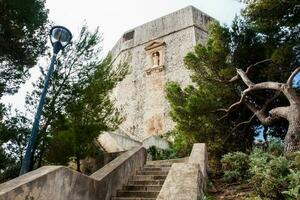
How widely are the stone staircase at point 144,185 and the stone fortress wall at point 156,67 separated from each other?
1455 centimetres

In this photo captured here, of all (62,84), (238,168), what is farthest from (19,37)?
(238,168)

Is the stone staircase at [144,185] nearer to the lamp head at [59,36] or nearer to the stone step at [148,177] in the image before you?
the stone step at [148,177]

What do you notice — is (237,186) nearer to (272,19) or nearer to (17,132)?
(272,19)

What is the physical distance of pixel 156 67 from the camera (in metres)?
25.8

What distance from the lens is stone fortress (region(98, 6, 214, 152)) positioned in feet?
79.4

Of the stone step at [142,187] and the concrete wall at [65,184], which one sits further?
the stone step at [142,187]

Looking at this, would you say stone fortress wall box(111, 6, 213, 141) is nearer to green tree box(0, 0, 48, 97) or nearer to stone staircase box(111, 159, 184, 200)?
green tree box(0, 0, 48, 97)

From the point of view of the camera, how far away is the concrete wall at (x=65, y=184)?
12.5 feet

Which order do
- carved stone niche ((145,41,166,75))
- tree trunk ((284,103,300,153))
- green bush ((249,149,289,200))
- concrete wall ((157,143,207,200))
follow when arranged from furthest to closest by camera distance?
carved stone niche ((145,41,166,75)) → tree trunk ((284,103,300,153)) → green bush ((249,149,289,200)) → concrete wall ((157,143,207,200))

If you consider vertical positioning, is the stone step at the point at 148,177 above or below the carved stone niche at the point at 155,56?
below

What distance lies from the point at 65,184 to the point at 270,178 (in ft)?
9.80

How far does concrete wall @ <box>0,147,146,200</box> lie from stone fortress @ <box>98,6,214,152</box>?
1601 cm

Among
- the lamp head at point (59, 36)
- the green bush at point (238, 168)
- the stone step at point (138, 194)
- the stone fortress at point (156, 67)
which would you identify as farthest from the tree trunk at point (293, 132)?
the stone fortress at point (156, 67)

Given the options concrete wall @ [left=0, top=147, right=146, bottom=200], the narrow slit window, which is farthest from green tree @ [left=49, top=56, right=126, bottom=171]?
the narrow slit window
